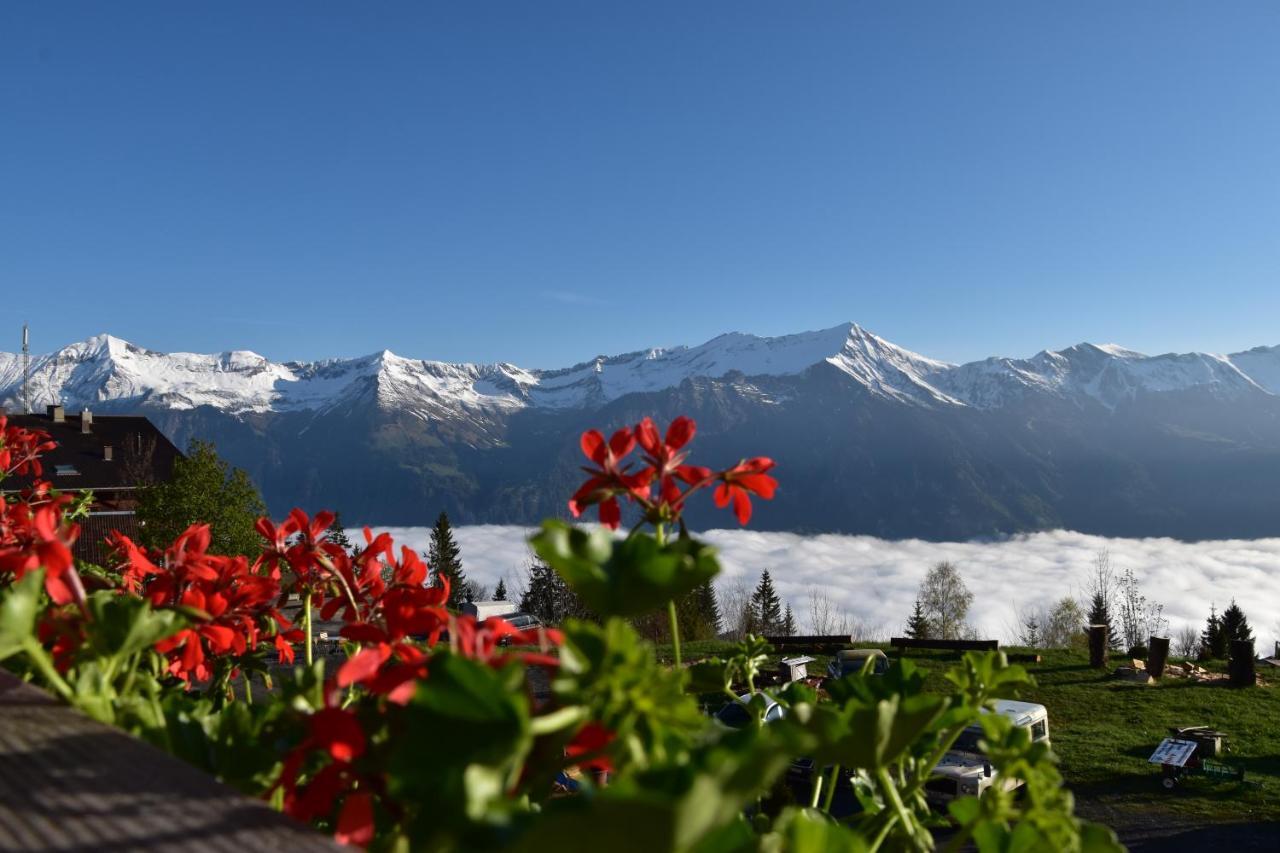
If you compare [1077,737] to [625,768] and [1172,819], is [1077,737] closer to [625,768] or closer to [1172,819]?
[1172,819]

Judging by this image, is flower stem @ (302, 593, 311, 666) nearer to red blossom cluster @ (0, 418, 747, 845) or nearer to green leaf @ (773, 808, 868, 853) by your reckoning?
red blossom cluster @ (0, 418, 747, 845)

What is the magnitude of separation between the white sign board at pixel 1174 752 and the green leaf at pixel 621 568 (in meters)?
17.6

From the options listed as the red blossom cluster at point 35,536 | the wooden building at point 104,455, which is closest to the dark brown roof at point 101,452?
the wooden building at point 104,455

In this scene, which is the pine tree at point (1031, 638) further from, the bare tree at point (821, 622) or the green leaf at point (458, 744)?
the green leaf at point (458, 744)

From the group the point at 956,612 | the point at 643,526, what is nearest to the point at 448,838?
the point at 643,526

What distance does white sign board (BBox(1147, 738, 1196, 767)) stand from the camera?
569 inches

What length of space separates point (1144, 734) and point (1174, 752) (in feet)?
10.6

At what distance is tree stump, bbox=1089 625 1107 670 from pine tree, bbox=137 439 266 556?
23.0 metres

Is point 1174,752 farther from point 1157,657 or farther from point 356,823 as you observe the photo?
point 356,823

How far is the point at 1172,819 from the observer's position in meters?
13.2

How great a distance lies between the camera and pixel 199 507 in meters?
20.8

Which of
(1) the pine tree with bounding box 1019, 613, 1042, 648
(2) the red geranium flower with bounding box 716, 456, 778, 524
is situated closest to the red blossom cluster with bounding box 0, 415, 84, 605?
(2) the red geranium flower with bounding box 716, 456, 778, 524

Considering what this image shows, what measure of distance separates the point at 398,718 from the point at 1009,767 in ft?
2.05

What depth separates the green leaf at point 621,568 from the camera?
0.68m
